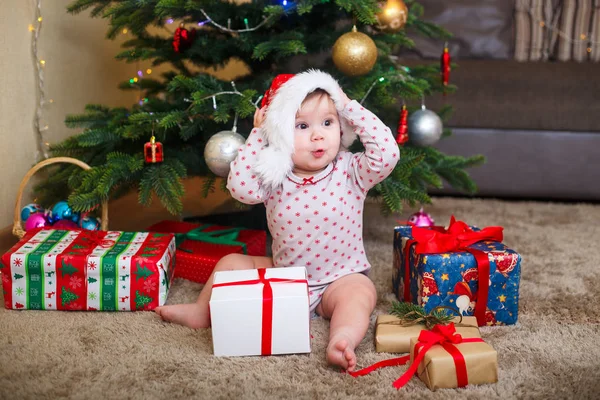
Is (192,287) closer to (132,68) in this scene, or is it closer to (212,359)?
(212,359)

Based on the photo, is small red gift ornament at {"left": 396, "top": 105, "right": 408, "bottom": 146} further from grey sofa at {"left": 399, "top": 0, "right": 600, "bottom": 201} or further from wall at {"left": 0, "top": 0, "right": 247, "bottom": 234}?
grey sofa at {"left": 399, "top": 0, "right": 600, "bottom": 201}

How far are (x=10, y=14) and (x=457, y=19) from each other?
74.6 inches

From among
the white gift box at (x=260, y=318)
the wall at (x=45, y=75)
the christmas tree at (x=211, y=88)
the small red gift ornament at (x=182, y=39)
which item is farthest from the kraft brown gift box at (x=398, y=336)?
the wall at (x=45, y=75)

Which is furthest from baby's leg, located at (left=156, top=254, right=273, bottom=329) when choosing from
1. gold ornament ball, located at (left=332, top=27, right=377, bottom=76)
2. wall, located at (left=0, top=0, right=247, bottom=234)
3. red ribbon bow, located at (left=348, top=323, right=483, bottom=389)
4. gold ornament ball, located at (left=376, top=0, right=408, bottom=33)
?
gold ornament ball, located at (left=376, top=0, right=408, bottom=33)

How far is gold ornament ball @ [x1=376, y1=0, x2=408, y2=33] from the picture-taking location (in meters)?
1.71

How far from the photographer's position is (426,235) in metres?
1.30

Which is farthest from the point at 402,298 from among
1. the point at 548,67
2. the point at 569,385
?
the point at 548,67

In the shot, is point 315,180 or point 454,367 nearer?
point 454,367

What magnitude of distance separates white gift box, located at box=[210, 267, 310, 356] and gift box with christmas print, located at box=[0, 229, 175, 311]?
269 millimetres

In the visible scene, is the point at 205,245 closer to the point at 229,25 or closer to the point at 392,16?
the point at 229,25

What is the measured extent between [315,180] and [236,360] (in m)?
0.41

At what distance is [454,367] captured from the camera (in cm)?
102

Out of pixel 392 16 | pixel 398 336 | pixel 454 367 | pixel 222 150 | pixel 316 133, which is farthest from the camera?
pixel 392 16

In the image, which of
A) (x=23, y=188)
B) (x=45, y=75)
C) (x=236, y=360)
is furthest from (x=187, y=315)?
(x=45, y=75)
